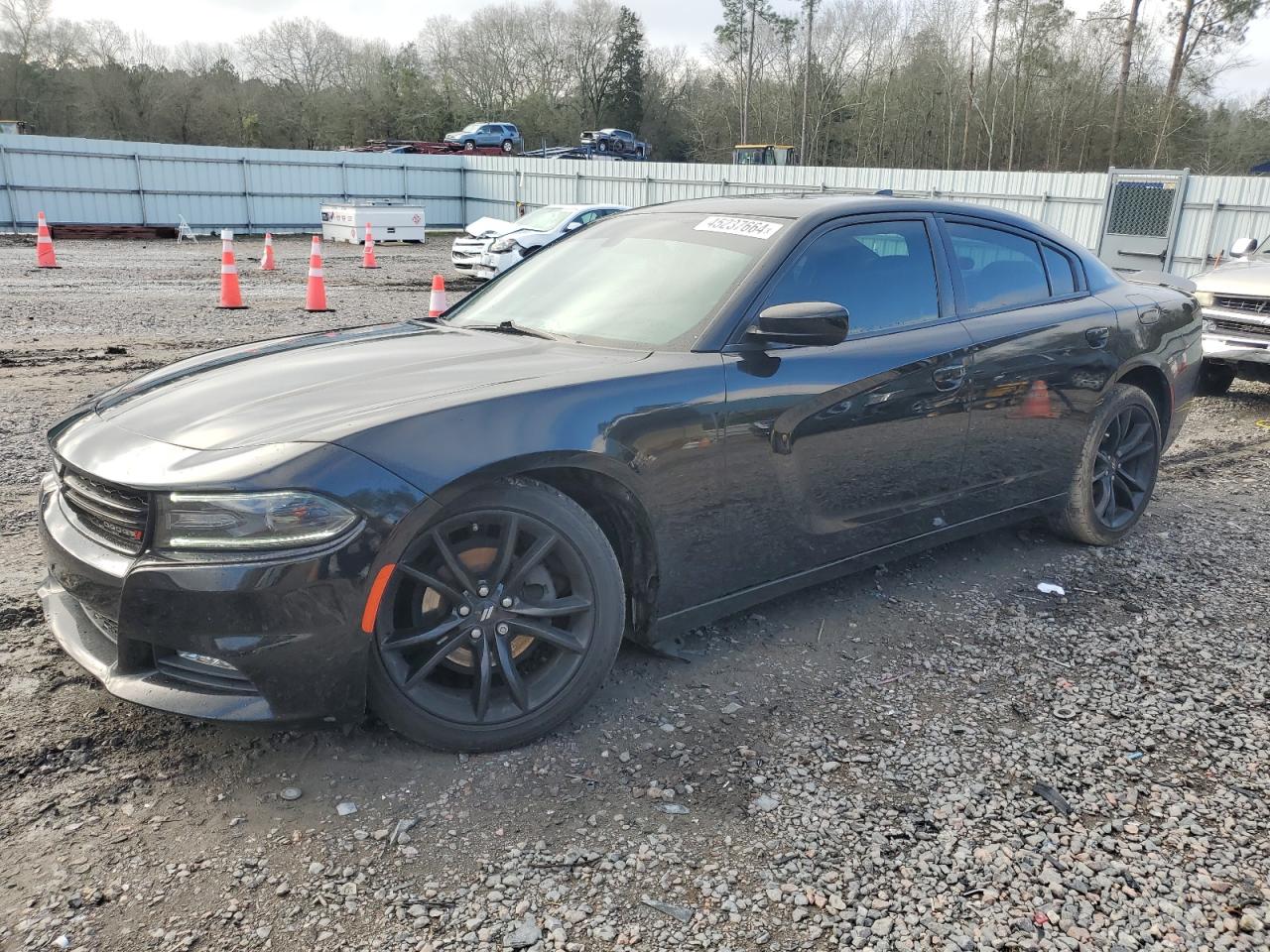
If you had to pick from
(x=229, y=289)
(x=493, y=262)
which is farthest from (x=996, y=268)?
(x=493, y=262)

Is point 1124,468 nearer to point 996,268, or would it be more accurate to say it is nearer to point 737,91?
point 996,268

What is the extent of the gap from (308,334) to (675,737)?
2.27 metres

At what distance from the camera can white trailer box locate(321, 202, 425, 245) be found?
24.8 metres

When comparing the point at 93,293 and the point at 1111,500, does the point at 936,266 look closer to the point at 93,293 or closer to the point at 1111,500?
the point at 1111,500

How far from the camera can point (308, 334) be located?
13.1ft

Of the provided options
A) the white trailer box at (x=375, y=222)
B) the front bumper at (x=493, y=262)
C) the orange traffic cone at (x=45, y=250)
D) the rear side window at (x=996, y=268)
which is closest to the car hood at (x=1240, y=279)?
the rear side window at (x=996, y=268)

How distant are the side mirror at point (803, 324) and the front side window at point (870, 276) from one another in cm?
21

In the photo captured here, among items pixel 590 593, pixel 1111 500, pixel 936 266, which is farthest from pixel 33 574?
pixel 1111 500

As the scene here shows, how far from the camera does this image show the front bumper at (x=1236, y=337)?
8.12 meters

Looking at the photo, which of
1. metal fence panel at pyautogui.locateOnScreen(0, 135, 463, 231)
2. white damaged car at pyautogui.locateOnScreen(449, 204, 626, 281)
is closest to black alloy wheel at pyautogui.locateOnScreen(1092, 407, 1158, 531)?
white damaged car at pyautogui.locateOnScreen(449, 204, 626, 281)

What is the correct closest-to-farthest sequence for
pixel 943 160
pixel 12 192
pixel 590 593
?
pixel 590 593
pixel 12 192
pixel 943 160

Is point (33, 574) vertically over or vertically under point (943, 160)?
under

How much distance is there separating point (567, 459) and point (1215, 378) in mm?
8516

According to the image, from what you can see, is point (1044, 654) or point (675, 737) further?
point (1044, 654)
